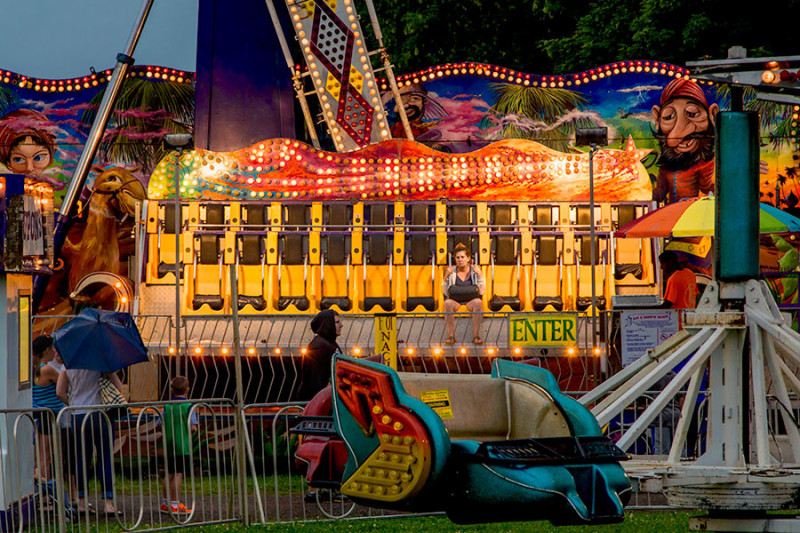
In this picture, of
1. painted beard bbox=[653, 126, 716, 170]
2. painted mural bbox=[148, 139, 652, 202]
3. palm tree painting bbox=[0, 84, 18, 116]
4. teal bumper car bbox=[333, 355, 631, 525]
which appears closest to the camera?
teal bumper car bbox=[333, 355, 631, 525]

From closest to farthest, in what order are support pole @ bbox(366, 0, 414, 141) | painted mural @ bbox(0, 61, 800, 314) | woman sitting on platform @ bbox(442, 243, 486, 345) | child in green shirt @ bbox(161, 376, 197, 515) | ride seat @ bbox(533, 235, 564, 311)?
child in green shirt @ bbox(161, 376, 197, 515)
woman sitting on platform @ bbox(442, 243, 486, 345)
ride seat @ bbox(533, 235, 564, 311)
support pole @ bbox(366, 0, 414, 141)
painted mural @ bbox(0, 61, 800, 314)

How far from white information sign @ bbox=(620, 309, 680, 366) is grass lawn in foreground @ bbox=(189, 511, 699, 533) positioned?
3123 millimetres

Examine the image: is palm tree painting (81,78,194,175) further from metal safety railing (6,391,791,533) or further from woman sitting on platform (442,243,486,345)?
metal safety railing (6,391,791,533)

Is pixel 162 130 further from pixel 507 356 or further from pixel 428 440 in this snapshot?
pixel 428 440

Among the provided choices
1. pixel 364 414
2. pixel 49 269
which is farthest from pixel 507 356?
pixel 364 414

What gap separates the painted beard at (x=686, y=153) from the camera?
20.4 m

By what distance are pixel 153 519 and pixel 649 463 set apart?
15.5ft

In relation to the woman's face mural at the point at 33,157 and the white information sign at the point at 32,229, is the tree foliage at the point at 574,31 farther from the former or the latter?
the white information sign at the point at 32,229

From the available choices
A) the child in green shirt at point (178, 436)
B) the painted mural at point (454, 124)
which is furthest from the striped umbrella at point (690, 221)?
the child in green shirt at point (178, 436)

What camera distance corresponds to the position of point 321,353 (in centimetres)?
1401

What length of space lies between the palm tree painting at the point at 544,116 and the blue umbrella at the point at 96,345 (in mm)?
10170

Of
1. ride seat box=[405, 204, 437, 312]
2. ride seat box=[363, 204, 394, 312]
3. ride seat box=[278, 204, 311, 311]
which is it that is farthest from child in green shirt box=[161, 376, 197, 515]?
ride seat box=[405, 204, 437, 312]

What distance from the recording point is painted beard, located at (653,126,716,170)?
2036cm

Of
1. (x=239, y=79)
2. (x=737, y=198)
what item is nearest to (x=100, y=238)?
(x=239, y=79)
